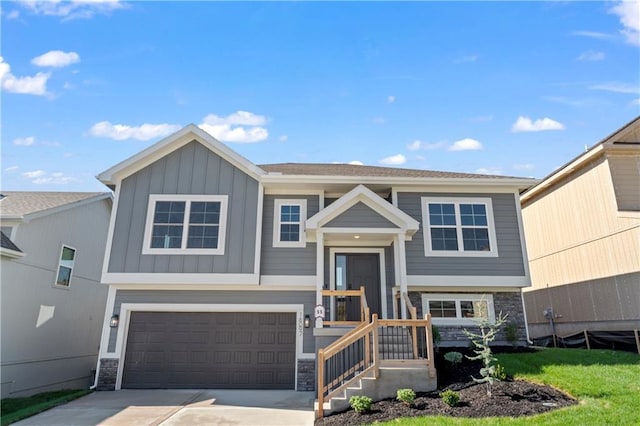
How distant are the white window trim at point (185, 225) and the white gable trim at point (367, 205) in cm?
259

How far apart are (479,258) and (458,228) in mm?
1042

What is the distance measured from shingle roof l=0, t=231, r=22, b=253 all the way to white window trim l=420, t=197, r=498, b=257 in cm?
1179

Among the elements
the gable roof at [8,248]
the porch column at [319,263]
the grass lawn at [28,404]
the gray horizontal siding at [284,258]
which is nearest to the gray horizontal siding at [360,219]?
→ the porch column at [319,263]

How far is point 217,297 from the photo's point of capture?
35.3 feet

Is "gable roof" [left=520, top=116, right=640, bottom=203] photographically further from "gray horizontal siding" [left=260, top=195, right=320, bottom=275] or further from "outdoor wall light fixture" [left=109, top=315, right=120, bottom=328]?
"outdoor wall light fixture" [left=109, top=315, right=120, bottom=328]

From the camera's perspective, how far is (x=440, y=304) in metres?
11.0

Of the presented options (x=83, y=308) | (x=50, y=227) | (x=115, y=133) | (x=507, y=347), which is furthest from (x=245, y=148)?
(x=507, y=347)

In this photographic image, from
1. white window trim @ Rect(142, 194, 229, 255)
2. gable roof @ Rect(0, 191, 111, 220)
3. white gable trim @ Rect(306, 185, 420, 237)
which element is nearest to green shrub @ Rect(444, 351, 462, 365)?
white gable trim @ Rect(306, 185, 420, 237)

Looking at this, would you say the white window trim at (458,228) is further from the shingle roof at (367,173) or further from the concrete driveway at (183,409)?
the concrete driveway at (183,409)

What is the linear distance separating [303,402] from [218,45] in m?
9.70

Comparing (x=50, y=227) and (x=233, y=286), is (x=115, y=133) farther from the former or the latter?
(x=233, y=286)

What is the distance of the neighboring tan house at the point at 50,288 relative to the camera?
10.6m

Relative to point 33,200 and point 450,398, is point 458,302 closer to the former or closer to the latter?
point 450,398

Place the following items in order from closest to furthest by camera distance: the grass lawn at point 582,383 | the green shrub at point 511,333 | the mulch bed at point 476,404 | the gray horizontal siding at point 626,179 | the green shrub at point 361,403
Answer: the grass lawn at point 582,383, the mulch bed at point 476,404, the green shrub at point 361,403, the green shrub at point 511,333, the gray horizontal siding at point 626,179
